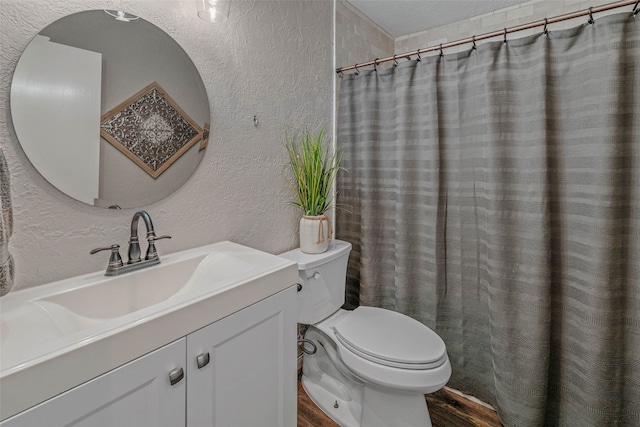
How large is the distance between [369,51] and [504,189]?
4.60 feet

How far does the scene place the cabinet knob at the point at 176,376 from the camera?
0.71 m

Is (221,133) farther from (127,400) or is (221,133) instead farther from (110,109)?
(127,400)

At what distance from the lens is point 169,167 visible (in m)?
1.14

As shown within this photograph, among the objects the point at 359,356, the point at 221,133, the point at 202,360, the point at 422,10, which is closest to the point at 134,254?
the point at 202,360

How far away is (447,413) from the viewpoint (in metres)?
1.54

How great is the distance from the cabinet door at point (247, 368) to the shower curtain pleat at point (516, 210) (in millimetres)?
953

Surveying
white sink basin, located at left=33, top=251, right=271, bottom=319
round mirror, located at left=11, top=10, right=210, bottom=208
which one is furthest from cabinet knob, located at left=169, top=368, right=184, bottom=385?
round mirror, located at left=11, top=10, right=210, bottom=208

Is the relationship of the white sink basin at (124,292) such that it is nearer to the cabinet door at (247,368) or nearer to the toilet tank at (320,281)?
the cabinet door at (247,368)

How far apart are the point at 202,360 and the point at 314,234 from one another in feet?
2.75

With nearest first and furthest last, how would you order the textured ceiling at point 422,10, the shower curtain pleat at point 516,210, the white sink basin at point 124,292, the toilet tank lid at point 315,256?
1. the white sink basin at point 124,292
2. the shower curtain pleat at point 516,210
3. the toilet tank lid at point 315,256
4. the textured ceiling at point 422,10

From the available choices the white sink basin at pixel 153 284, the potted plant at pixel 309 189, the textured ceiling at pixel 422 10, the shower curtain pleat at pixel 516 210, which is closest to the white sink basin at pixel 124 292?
the white sink basin at pixel 153 284

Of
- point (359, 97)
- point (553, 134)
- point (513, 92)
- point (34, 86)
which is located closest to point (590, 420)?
point (553, 134)

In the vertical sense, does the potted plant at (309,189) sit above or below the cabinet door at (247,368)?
above

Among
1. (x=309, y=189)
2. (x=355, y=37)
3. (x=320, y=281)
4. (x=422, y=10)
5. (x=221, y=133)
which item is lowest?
(x=320, y=281)
